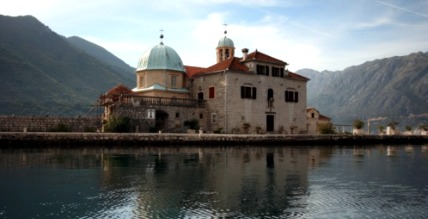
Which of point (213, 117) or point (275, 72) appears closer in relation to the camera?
point (213, 117)

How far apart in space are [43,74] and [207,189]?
112579mm

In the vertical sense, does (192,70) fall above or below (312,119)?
above

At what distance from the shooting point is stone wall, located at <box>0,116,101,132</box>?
4203 cm

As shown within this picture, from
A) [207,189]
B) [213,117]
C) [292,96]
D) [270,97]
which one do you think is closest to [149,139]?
[213,117]

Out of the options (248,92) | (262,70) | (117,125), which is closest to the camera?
(117,125)

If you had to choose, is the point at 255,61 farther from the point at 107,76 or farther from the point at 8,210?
the point at 107,76

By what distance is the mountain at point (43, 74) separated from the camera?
102062 mm

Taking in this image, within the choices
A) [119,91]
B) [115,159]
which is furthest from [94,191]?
[119,91]

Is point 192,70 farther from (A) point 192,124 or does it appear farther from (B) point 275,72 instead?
(A) point 192,124

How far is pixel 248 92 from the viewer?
5266 centimetres

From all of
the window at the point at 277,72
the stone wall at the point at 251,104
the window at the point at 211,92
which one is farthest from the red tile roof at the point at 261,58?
the window at the point at 211,92

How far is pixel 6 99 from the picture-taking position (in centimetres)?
9694

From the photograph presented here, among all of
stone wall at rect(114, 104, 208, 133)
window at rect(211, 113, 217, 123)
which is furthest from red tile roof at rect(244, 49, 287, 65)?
stone wall at rect(114, 104, 208, 133)

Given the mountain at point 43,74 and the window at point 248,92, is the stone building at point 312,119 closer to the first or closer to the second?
the window at point 248,92
